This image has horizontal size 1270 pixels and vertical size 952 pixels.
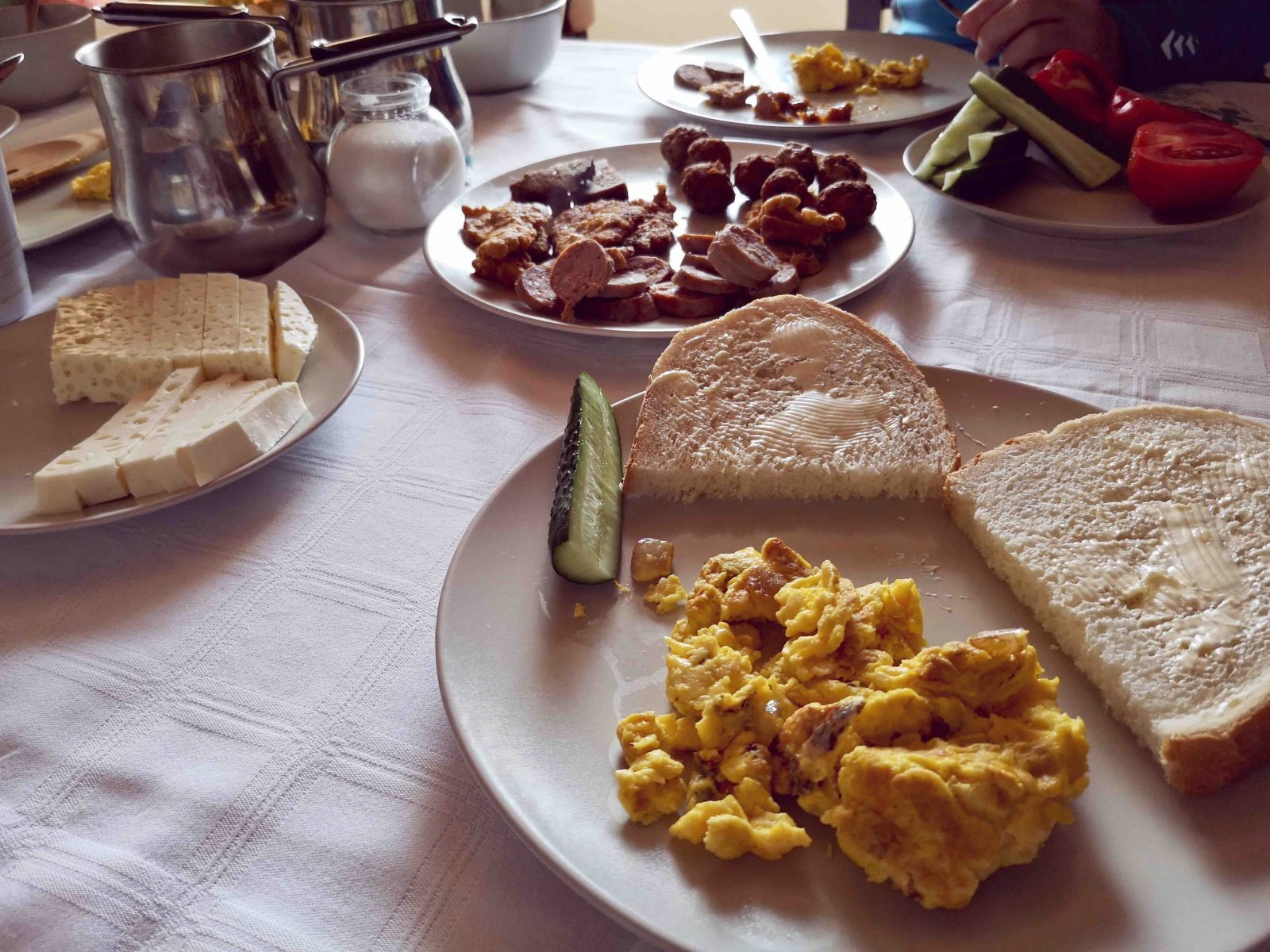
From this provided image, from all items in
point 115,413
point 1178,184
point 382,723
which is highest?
point 1178,184

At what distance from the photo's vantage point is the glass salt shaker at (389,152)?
2.25 metres

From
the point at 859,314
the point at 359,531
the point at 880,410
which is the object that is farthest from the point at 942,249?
the point at 359,531

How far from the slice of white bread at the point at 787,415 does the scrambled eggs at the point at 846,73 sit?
151 centimetres

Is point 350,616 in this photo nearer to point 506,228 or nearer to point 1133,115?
point 506,228

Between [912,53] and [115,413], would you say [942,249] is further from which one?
[115,413]

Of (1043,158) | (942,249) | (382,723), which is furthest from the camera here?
(1043,158)

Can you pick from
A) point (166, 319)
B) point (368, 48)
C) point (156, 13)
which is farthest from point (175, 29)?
point (166, 319)

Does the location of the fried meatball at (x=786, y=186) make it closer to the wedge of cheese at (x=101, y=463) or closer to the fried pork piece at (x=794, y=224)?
the fried pork piece at (x=794, y=224)

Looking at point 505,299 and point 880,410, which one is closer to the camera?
point 880,410

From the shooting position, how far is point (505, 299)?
1.96 m

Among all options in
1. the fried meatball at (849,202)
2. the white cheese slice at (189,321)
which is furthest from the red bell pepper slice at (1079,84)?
the white cheese slice at (189,321)

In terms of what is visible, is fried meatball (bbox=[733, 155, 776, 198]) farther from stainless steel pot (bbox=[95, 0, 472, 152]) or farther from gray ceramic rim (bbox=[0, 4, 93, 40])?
gray ceramic rim (bbox=[0, 4, 93, 40])

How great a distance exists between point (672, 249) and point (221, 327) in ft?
3.16

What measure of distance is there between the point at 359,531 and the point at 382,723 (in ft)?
1.29
